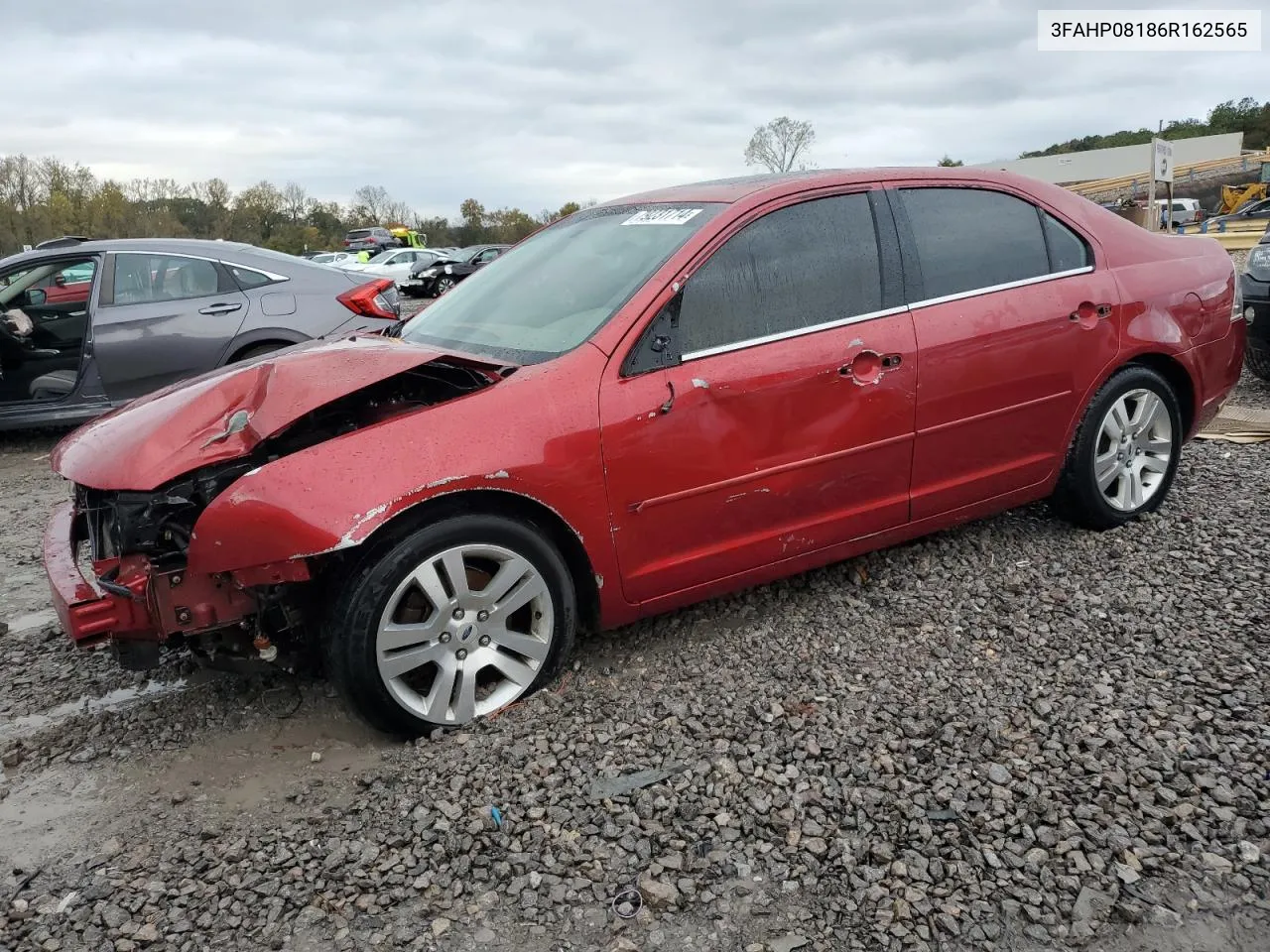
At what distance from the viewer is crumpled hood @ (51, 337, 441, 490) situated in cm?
286

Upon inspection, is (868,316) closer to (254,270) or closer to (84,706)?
(84,706)

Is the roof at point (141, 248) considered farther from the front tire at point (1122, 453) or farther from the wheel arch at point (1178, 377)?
the wheel arch at point (1178, 377)

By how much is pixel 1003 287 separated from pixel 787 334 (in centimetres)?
109

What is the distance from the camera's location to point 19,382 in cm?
696

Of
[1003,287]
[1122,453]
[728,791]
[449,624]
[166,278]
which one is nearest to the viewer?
[728,791]

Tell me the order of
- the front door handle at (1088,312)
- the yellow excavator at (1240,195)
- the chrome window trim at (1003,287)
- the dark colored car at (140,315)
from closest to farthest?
the chrome window trim at (1003,287) → the front door handle at (1088,312) → the dark colored car at (140,315) → the yellow excavator at (1240,195)

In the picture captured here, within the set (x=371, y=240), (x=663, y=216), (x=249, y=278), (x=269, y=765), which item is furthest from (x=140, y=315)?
(x=371, y=240)

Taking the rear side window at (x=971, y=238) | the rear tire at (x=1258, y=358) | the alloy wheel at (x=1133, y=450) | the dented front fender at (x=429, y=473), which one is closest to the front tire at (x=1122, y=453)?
the alloy wheel at (x=1133, y=450)

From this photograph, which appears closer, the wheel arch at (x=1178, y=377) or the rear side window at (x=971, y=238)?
the rear side window at (x=971, y=238)

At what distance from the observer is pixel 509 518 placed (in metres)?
2.97

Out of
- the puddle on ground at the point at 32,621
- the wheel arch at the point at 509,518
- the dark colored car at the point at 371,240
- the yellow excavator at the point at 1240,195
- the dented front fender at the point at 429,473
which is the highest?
the dark colored car at the point at 371,240

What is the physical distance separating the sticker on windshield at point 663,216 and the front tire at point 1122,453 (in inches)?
78.2

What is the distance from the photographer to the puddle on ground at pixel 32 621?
13.1 feet

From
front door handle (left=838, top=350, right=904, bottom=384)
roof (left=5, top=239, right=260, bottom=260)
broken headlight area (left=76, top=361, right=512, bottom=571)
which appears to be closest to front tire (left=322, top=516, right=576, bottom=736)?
broken headlight area (left=76, top=361, right=512, bottom=571)
